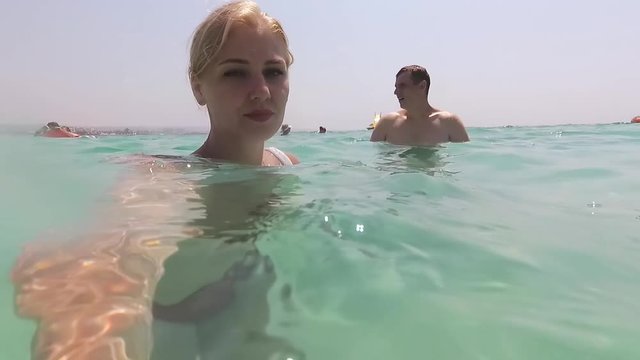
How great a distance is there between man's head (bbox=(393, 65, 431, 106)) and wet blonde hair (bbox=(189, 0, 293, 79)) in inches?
167

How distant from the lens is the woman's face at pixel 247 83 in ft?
8.58

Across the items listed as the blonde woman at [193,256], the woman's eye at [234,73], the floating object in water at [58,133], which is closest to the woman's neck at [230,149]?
the blonde woman at [193,256]

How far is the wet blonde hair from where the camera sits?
2.63 m

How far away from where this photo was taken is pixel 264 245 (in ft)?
6.00

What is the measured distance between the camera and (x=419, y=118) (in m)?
7.24

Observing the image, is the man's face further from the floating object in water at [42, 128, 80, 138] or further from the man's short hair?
the floating object in water at [42, 128, 80, 138]

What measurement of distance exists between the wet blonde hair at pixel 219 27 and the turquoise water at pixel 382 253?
26.2 inches

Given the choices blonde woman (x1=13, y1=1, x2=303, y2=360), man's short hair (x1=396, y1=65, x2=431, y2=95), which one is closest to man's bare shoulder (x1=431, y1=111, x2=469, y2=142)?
man's short hair (x1=396, y1=65, x2=431, y2=95)

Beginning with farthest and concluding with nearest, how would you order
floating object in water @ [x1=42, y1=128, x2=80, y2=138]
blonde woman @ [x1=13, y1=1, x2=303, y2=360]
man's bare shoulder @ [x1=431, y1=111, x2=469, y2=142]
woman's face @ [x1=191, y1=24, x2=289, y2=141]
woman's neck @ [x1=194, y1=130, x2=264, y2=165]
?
1. floating object in water @ [x1=42, y1=128, x2=80, y2=138]
2. man's bare shoulder @ [x1=431, y1=111, x2=469, y2=142]
3. woman's neck @ [x1=194, y1=130, x2=264, y2=165]
4. woman's face @ [x1=191, y1=24, x2=289, y2=141]
5. blonde woman @ [x1=13, y1=1, x2=303, y2=360]

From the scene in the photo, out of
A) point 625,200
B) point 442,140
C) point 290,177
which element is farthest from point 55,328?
point 442,140

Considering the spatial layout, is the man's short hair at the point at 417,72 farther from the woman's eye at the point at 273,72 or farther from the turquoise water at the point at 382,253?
the woman's eye at the point at 273,72

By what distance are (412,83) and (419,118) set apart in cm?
63

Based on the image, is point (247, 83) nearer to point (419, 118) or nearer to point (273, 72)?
point (273, 72)

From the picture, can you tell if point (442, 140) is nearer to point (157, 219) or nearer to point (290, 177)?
point (290, 177)
